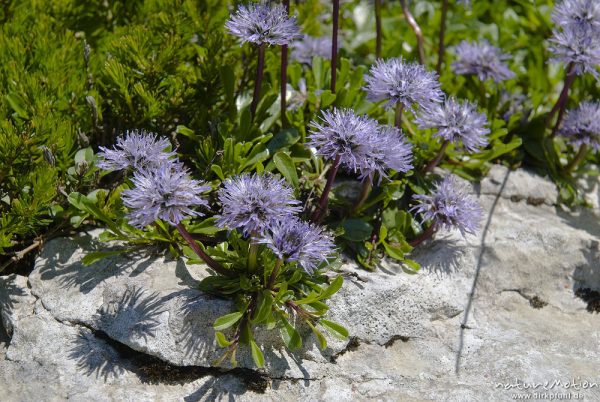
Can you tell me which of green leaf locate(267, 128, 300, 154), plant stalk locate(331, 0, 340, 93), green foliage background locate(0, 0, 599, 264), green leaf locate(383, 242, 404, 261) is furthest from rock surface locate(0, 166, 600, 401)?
plant stalk locate(331, 0, 340, 93)

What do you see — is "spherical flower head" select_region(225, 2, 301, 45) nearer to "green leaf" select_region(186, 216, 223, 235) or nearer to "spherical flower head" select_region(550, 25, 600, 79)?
"green leaf" select_region(186, 216, 223, 235)

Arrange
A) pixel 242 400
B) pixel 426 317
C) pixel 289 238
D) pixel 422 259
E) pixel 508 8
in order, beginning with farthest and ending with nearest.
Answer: pixel 508 8 < pixel 422 259 < pixel 426 317 < pixel 242 400 < pixel 289 238

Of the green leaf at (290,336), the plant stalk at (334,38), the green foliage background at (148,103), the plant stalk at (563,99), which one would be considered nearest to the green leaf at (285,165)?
the green foliage background at (148,103)

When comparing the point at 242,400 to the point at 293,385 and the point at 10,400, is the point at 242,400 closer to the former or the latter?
the point at 293,385

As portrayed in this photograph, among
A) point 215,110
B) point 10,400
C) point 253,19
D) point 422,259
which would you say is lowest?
point 10,400

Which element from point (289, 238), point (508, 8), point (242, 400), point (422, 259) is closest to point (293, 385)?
point (242, 400)

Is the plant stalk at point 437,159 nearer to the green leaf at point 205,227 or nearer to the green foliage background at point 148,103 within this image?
the green foliage background at point 148,103

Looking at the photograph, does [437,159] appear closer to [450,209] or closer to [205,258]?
[450,209]

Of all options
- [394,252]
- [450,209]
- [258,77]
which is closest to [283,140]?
[258,77]
